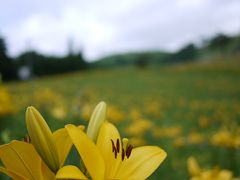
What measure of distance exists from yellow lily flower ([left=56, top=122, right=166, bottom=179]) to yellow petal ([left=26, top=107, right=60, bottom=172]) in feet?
0.16

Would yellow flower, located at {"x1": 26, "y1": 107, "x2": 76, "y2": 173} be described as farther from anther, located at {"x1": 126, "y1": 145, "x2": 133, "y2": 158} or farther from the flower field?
the flower field

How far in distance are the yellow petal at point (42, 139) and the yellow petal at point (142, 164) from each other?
0.11 m

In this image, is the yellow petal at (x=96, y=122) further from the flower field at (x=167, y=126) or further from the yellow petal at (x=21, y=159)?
the flower field at (x=167, y=126)

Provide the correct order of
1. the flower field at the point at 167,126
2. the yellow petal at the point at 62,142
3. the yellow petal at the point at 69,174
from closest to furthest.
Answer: the yellow petal at the point at 69,174, the yellow petal at the point at 62,142, the flower field at the point at 167,126

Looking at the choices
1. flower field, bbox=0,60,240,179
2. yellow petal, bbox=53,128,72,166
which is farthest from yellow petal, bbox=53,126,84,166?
flower field, bbox=0,60,240,179

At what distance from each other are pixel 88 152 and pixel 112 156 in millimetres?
61

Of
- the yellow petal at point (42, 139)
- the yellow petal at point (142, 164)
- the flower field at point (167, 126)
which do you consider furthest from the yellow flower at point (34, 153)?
the flower field at point (167, 126)

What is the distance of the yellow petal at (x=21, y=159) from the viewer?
26.4 inches

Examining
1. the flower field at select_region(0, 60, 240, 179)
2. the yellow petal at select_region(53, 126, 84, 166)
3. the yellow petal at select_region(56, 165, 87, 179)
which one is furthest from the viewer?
the flower field at select_region(0, 60, 240, 179)

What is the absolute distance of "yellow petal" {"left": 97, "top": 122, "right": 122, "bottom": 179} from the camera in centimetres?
73

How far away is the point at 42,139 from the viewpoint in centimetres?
69

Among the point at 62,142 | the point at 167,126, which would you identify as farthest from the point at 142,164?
the point at 167,126

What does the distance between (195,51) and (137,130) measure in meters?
35.0

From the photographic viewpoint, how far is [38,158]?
2.34 ft
